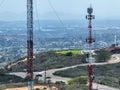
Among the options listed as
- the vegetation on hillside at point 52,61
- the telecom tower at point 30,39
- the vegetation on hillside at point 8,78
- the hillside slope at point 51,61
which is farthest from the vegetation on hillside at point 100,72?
the telecom tower at point 30,39

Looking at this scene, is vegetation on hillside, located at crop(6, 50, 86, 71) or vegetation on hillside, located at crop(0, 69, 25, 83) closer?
vegetation on hillside, located at crop(0, 69, 25, 83)

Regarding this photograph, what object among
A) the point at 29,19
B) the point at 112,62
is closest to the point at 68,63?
the point at 112,62

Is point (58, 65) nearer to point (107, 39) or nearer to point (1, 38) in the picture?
point (1, 38)

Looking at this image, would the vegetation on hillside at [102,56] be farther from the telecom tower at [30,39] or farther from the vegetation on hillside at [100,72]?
the telecom tower at [30,39]

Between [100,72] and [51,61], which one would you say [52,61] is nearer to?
[51,61]

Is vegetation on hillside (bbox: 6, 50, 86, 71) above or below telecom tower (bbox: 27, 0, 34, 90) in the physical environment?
below

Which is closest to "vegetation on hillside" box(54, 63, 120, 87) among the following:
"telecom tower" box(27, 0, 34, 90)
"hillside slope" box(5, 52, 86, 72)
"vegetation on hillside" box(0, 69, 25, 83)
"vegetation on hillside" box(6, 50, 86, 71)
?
"vegetation on hillside" box(6, 50, 86, 71)

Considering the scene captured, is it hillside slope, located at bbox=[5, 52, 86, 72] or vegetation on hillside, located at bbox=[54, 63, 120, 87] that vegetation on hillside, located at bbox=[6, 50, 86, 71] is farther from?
vegetation on hillside, located at bbox=[54, 63, 120, 87]

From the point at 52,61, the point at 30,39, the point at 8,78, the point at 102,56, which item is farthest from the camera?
the point at 52,61

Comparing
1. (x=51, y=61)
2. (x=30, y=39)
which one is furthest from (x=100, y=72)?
(x=30, y=39)

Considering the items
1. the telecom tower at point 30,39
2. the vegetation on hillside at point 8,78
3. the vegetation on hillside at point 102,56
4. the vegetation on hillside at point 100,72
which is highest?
the telecom tower at point 30,39

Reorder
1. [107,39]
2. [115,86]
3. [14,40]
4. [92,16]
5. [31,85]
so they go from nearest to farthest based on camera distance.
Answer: [92,16] < [31,85] < [115,86] < [14,40] < [107,39]
